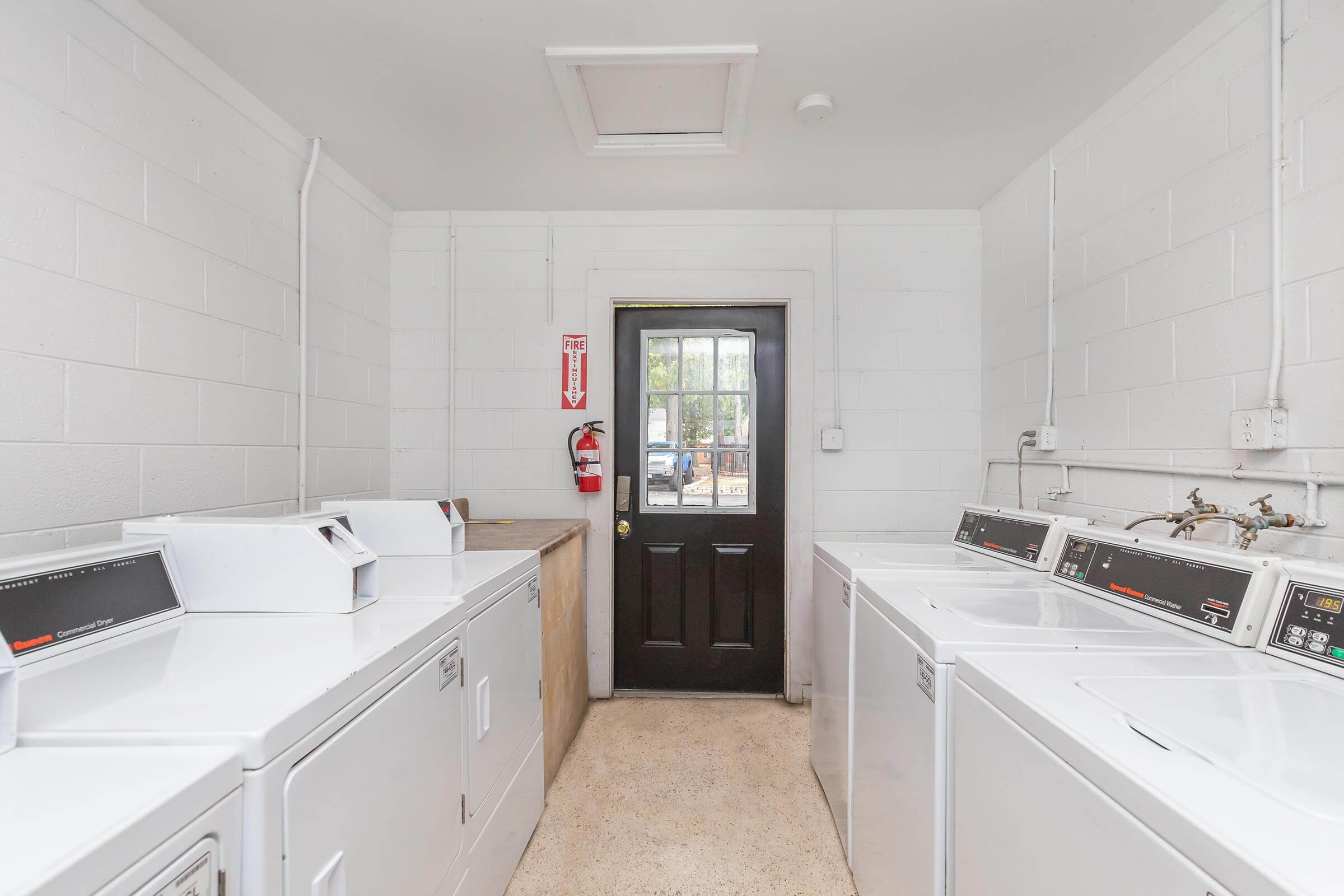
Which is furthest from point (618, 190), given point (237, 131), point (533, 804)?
point (533, 804)

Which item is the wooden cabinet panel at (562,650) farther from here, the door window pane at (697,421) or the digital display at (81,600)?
the digital display at (81,600)

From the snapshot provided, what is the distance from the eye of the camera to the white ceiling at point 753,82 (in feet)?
5.01

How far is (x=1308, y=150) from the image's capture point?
131 centimetres

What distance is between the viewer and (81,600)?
39.1 inches

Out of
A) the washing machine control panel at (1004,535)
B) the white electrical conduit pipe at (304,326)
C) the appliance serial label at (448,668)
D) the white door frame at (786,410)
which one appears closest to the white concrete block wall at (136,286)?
the white electrical conduit pipe at (304,326)

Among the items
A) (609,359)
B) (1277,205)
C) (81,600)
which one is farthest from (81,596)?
(1277,205)

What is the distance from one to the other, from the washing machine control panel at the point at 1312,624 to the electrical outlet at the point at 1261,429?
0.52 meters

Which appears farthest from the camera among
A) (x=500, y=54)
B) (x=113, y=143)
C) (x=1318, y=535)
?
(x=500, y=54)

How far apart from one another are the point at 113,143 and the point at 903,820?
2.43 m

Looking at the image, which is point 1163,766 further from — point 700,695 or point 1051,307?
point 700,695

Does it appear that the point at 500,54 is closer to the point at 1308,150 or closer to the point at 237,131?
the point at 237,131

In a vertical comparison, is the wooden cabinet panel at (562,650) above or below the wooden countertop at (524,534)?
below

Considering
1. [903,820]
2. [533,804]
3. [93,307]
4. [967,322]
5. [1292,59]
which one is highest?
[1292,59]

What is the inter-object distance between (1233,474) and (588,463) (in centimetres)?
220
